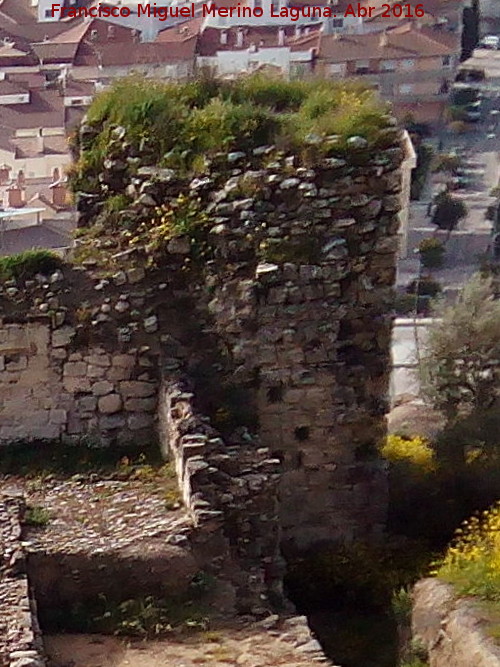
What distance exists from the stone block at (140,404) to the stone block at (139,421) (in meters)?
0.05

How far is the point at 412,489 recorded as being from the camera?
9992mm

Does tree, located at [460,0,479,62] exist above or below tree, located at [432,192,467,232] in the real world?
above

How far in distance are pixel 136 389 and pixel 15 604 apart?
2893mm

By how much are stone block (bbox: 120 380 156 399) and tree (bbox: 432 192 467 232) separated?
85.6 feet

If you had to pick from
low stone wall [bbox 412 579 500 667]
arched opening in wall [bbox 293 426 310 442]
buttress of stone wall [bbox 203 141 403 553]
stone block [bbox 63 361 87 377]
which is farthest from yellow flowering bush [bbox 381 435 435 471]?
low stone wall [bbox 412 579 500 667]

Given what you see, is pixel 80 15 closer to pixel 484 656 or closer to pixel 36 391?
pixel 36 391

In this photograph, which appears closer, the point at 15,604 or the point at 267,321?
the point at 15,604

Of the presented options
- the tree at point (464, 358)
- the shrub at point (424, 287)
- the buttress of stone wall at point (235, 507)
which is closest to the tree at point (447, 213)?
the shrub at point (424, 287)

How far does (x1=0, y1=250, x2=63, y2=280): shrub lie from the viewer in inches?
362

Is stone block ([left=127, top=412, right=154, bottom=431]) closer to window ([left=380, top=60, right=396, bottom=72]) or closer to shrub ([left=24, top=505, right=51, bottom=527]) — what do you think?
shrub ([left=24, top=505, right=51, bottom=527])

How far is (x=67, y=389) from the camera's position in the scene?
930 cm

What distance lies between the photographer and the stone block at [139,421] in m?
9.35

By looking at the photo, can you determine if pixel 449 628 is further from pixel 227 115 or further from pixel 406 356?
pixel 406 356

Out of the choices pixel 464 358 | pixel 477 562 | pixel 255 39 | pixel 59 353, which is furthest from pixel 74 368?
pixel 255 39
